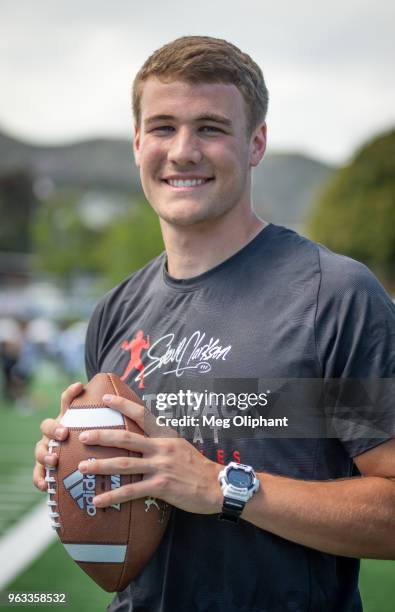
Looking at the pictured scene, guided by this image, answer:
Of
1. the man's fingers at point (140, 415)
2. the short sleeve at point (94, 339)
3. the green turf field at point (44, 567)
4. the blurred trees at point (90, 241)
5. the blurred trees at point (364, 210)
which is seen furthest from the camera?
the blurred trees at point (90, 241)

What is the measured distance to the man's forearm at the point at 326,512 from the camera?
5.32ft

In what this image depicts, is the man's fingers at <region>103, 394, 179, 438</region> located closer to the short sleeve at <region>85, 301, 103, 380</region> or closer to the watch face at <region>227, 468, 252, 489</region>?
the watch face at <region>227, 468, 252, 489</region>

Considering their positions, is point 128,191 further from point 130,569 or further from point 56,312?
point 130,569

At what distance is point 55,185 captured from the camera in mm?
64062

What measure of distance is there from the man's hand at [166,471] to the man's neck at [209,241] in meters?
0.48

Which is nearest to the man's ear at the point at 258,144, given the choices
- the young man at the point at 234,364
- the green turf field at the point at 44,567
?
the young man at the point at 234,364

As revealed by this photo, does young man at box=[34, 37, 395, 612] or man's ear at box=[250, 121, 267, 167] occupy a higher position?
man's ear at box=[250, 121, 267, 167]

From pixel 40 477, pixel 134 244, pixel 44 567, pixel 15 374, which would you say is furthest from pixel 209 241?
pixel 134 244

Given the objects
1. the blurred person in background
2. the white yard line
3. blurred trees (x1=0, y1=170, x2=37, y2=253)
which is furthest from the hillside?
the white yard line

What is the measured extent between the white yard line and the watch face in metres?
2.60

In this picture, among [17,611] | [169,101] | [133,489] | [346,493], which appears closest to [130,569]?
[133,489]

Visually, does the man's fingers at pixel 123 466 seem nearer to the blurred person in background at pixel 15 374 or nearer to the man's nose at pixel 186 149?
the man's nose at pixel 186 149

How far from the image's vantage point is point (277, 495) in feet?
5.35

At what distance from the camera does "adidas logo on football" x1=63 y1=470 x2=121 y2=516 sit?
1.74m
